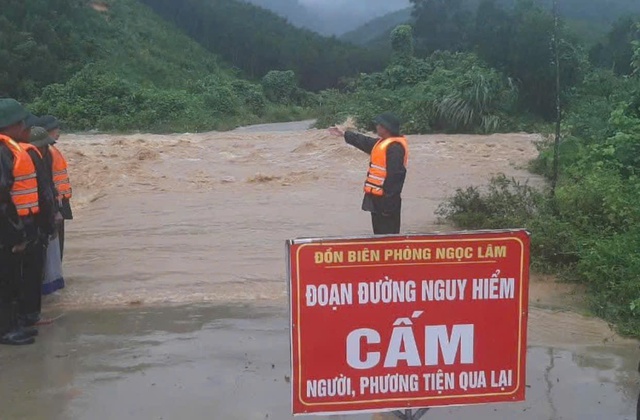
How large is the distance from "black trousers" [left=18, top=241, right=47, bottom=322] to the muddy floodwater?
0.19 m

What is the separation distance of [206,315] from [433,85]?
69.5 ft

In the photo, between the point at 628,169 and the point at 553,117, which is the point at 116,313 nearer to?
the point at 628,169

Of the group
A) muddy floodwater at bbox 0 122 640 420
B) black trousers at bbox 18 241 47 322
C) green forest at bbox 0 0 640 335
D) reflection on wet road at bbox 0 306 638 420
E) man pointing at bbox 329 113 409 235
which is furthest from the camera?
green forest at bbox 0 0 640 335

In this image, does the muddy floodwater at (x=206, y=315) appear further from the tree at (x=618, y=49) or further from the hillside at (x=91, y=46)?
the hillside at (x=91, y=46)

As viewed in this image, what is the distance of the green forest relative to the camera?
25.9ft

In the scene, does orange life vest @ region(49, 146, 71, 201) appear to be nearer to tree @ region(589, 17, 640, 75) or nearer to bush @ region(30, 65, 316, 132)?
bush @ region(30, 65, 316, 132)

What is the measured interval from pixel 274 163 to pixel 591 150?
26.6ft

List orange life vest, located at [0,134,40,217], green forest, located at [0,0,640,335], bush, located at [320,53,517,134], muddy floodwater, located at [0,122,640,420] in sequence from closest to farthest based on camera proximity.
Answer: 1. muddy floodwater, located at [0,122,640,420]
2. orange life vest, located at [0,134,40,217]
3. green forest, located at [0,0,640,335]
4. bush, located at [320,53,517,134]

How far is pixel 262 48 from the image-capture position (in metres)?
59.2

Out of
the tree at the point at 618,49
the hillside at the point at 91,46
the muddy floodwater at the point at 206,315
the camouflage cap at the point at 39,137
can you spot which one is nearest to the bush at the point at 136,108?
the hillside at the point at 91,46

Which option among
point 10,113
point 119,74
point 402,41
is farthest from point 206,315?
point 119,74

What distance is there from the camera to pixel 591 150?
10.1 m

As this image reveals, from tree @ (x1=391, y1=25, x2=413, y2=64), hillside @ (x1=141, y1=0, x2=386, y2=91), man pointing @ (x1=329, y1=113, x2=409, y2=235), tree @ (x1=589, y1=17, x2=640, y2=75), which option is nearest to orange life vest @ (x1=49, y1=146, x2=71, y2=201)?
man pointing @ (x1=329, y1=113, x2=409, y2=235)

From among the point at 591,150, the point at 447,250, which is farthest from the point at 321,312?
the point at 591,150
